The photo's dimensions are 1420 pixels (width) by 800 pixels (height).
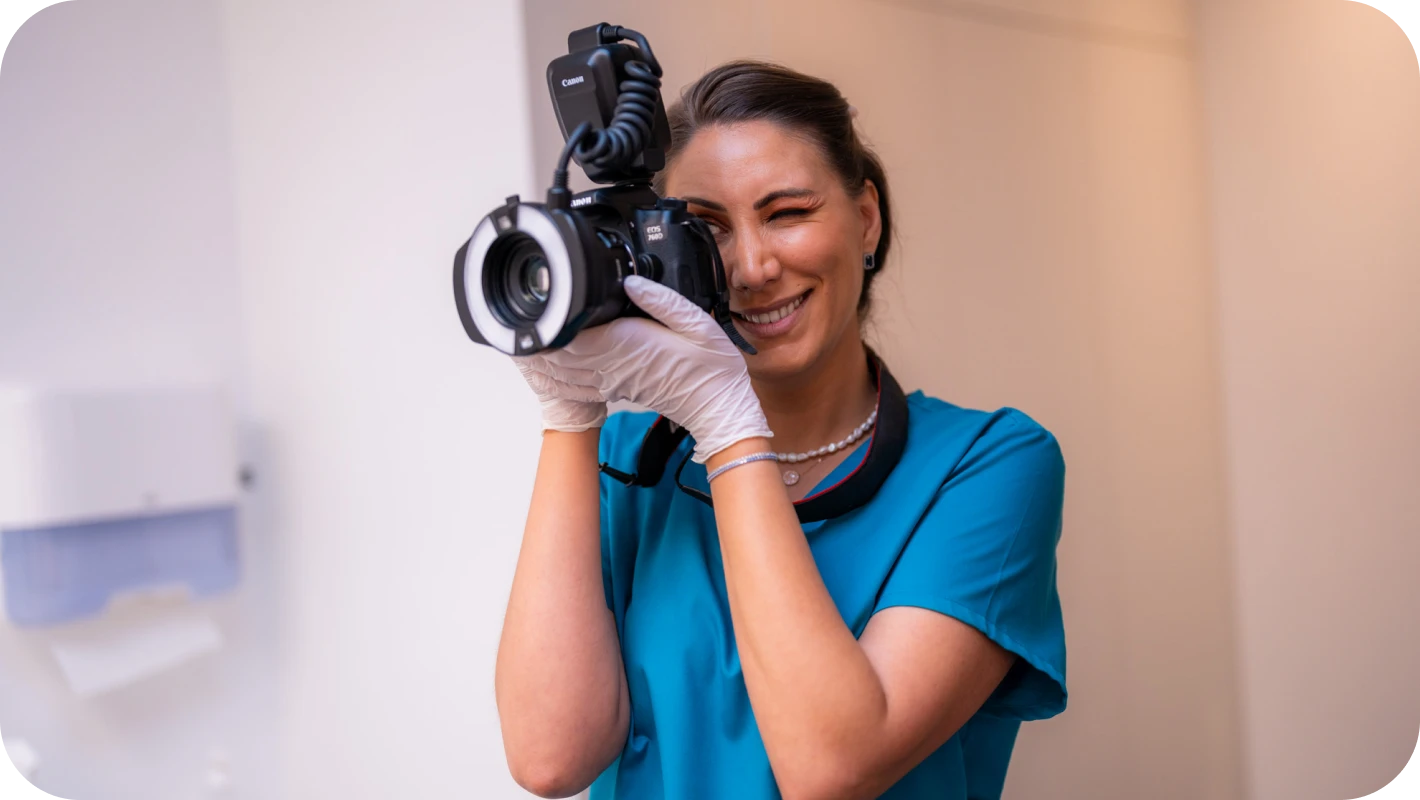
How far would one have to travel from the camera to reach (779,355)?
119cm

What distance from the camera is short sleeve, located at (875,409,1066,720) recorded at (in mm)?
1027

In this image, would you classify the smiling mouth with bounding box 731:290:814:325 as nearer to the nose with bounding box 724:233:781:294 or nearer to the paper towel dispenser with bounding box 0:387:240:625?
the nose with bounding box 724:233:781:294

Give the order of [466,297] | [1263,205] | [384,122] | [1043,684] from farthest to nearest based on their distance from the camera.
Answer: [1263,205] < [384,122] < [1043,684] < [466,297]

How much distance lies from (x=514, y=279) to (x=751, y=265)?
1.02 feet

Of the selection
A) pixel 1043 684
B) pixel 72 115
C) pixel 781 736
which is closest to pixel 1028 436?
pixel 1043 684

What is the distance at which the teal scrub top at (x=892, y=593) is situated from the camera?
1054mm

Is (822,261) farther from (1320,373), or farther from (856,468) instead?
(1320,373)

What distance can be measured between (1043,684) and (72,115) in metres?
1.51

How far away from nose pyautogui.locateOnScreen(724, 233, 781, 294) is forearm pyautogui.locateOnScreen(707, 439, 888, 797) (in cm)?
27

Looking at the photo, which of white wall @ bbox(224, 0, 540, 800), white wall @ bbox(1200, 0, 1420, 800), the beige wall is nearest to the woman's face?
white wall @ bbox(224, 0, 540, 800)

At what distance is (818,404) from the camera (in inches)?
50.2

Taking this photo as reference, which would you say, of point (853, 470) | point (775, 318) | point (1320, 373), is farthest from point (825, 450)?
point (1320, 373)

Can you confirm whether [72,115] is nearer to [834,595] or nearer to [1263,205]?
[834,595]

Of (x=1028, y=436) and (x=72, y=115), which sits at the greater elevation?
(x=72, y=115)
